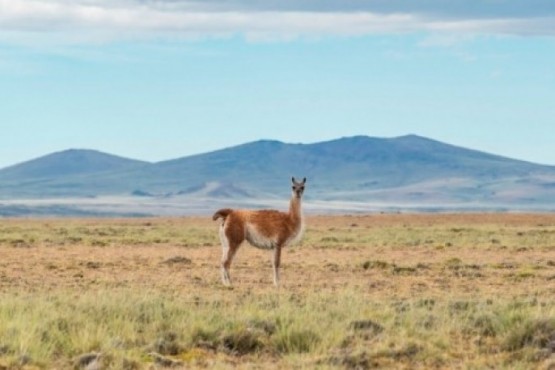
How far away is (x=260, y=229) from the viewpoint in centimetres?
2191

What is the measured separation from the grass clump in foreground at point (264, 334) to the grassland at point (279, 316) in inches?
0.8

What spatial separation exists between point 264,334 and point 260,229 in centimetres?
739

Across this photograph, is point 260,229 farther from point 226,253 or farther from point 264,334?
point 264,334

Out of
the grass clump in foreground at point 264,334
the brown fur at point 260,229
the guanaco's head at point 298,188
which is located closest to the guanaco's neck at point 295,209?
the brown fur at point 260,229

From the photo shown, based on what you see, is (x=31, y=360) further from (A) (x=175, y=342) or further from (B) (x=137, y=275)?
(B) (x=137, y=275)

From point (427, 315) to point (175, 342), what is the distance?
133 inches

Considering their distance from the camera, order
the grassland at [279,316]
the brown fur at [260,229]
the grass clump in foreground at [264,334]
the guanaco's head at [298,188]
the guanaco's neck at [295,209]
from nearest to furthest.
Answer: the grass clump in foreground at [264,334] → the grassland at [279,316] → the brown fur at [260,229] → the guanaco's neck at [295,209] → the guanaco's head at [298,188]

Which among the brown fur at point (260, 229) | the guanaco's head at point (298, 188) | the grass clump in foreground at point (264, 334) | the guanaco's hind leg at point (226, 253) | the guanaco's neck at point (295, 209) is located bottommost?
the grass clump in foreground at point (264, 334)

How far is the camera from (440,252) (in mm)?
35156

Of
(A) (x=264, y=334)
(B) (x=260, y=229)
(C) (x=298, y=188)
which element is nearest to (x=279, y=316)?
(A) (x=264, y=334)

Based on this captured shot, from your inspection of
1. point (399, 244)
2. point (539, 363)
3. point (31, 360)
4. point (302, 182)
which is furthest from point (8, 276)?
point (399, 244)

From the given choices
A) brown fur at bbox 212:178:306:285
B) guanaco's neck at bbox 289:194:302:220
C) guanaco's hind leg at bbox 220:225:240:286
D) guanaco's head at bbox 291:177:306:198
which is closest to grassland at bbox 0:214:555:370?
guanaco's hind leg at bbox 220:225:240:286

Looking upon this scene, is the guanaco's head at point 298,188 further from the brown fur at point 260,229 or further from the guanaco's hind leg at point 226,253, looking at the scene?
the guanaco's hind leg at point 226,253

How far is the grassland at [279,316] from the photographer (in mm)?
13406
